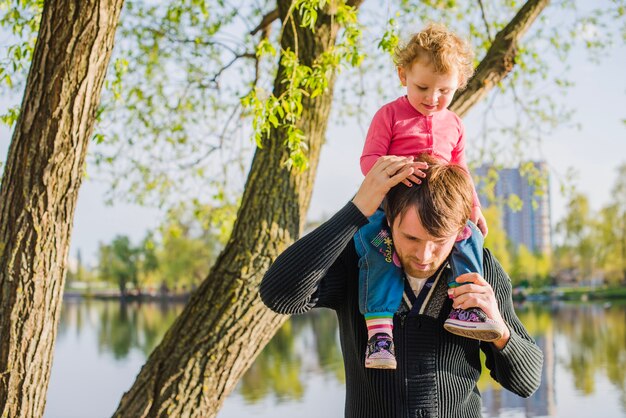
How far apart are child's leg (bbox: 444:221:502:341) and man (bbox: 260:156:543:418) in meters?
0.03

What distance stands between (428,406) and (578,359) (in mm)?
24396

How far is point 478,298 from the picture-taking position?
185 centimetres

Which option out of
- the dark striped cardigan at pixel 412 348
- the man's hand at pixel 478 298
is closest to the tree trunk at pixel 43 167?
the dark striped cardigan at pixel 412 348

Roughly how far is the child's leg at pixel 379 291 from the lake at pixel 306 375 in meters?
16.2

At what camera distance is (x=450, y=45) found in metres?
2.23

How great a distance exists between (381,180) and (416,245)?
7.9 inches

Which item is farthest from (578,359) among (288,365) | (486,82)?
(486,82)

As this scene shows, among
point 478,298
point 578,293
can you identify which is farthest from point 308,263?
point 578,293

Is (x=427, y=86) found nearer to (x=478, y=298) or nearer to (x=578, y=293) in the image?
(x=478, y=298)

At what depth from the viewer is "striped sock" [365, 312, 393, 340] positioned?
6.55 feet

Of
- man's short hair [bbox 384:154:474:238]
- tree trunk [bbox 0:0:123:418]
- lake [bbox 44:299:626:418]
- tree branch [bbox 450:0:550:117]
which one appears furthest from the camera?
lake [bbox 44:299:626:418]

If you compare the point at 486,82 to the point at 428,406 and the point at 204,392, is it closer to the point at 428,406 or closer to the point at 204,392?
the point at 204,392

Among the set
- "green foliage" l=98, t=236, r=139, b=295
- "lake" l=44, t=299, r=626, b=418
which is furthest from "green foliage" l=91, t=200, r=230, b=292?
"lake" l=44, t=299, r=626, b=418

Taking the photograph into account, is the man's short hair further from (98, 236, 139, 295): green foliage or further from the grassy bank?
the grassy bank
